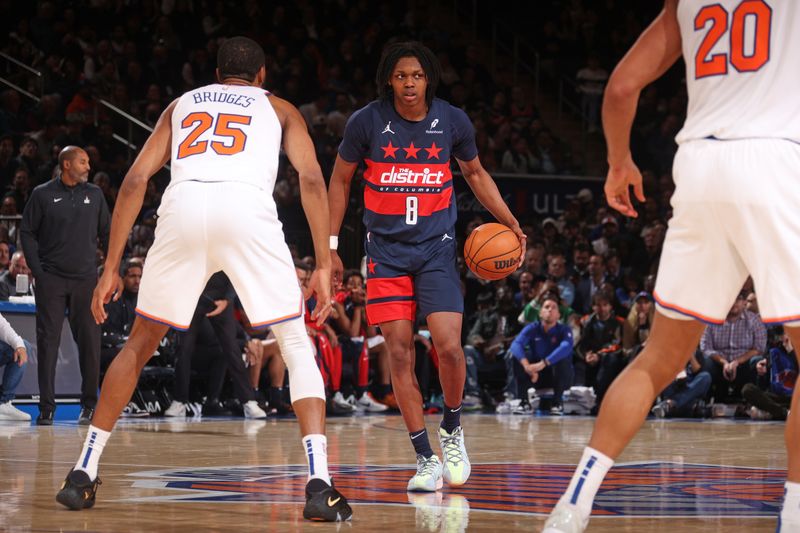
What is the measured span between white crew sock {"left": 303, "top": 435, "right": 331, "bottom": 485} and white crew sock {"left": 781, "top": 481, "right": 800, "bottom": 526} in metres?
1.59

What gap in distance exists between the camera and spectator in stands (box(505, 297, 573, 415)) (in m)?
12.6

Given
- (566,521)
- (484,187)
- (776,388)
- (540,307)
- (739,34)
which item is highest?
(739,34)

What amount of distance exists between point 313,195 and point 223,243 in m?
0.41

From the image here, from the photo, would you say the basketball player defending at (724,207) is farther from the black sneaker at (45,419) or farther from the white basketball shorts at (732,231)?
the black sneaker at (45,419)

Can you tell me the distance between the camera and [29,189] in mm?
13359

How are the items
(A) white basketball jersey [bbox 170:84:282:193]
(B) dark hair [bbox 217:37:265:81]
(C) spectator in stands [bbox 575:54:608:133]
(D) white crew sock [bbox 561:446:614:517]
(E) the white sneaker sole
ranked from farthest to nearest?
(C) spectator in stands [bbox 575:54:608:133] → (E) the white sneaker sole → (B) dark hair [bbox 217:37:265:81] → (A) white basketball jersey [bbox 170:84:282:193] → (D) white crew sock [bbox 561:446:614:517]

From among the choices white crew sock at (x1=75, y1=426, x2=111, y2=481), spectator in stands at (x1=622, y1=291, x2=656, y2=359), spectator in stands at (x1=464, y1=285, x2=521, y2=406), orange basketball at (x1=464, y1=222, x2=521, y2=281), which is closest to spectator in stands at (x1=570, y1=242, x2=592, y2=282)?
spectator in stands at (x1=464, y1=285, x2=521, y2=406)

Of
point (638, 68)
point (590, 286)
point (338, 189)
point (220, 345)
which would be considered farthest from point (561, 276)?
point (638, 68)

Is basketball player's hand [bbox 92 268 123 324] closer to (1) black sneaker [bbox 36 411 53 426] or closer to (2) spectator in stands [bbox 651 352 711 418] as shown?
(1) black sneaker [bbox 36 411 53 426]

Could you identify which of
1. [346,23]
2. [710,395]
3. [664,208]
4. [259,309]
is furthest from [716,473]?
[346,23]

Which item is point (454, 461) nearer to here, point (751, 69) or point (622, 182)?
point (622, 182)

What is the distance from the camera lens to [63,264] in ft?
31.0

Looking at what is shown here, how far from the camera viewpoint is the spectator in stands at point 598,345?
42.2 ft

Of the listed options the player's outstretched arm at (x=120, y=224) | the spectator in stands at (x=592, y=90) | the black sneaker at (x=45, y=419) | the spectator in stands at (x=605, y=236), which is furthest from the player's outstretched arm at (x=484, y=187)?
the spectator in stands at (x=592, y=90)
